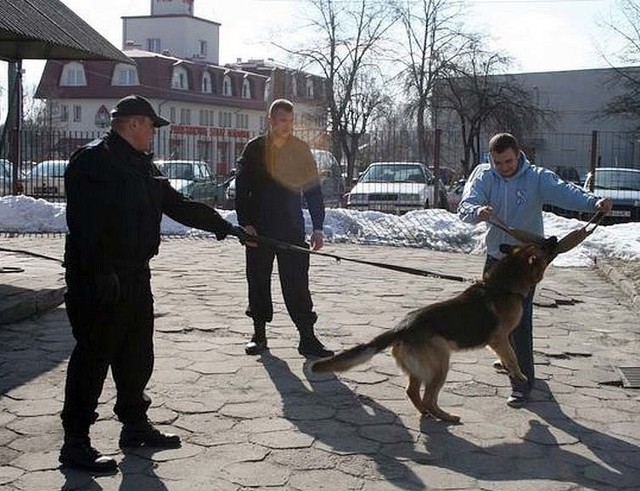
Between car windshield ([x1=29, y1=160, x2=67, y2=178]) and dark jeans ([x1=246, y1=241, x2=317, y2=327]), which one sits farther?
car windshield ([x1=29, y1=160, x2=67, y2=178])

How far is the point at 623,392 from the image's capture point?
659cm

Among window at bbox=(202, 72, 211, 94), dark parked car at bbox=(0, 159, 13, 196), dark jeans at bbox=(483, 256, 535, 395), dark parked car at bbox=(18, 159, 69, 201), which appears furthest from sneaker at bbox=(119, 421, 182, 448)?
window at bbox=(202, 72, 211, 94)

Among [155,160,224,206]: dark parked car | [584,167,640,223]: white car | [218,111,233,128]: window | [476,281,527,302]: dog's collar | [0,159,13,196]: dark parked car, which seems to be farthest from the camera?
[218,111,233,128]: window

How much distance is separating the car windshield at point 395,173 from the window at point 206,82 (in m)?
46.1

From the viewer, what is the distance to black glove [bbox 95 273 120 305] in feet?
14.9

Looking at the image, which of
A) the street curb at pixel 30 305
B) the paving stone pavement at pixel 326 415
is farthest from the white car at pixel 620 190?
the street curb at pixel 30 305

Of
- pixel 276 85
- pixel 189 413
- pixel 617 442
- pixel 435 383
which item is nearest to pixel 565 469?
→ pixel 617 442

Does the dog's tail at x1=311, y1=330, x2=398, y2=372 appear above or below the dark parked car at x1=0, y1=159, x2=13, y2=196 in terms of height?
below

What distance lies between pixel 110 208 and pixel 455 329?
230cm

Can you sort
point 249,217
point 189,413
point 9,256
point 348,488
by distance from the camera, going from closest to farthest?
1. point 348,488
2. point 189,413
3. point 249,217
4. point 9,256

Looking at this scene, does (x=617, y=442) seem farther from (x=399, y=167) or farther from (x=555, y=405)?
(x=399, y=167)

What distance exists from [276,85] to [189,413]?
15129mm

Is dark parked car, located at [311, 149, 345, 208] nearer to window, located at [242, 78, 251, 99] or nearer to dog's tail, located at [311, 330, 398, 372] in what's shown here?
dog's tail, located at [311, 330, 398, 372]

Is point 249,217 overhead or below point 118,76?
below
